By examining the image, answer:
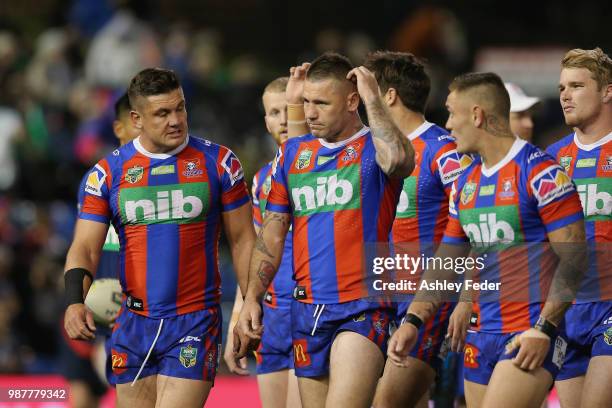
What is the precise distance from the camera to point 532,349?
7.12m

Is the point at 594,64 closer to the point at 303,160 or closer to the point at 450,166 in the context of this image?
the point at 450,166

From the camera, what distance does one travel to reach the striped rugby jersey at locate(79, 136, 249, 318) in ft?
27.3

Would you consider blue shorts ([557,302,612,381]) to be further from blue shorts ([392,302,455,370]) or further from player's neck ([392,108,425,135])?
player's neck ([392,108,425,135])

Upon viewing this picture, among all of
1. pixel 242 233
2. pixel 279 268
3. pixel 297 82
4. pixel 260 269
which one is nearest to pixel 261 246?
pixel 260 269

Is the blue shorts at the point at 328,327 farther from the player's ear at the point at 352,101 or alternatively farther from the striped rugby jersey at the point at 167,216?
the player's ear at the point at 352,101

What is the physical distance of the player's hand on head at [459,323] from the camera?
27.0ft

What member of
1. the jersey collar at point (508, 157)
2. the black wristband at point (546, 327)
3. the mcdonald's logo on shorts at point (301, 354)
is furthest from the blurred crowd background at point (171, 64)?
the black wristband at point (546, 327)

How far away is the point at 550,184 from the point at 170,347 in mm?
2658

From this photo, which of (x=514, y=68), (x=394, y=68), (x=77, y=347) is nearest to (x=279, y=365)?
(x=394, y=68)

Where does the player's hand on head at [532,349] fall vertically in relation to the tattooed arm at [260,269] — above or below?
below

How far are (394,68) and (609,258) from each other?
6.70 ft

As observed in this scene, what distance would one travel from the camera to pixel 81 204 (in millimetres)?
8594

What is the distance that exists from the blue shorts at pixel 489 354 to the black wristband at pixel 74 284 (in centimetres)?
249

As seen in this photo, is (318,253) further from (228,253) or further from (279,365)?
(228,253)
